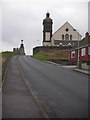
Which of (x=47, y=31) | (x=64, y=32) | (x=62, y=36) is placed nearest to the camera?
(x=62, y=36)

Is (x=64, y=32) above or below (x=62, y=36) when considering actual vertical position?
above

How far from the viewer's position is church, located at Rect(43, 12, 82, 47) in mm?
96562

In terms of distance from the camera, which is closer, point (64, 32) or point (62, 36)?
point (62, 36)

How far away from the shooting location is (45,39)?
330 ft

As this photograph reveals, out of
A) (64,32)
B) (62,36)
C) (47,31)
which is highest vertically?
(47,31)

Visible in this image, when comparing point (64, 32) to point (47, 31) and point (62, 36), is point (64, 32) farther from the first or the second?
point (47, 31)

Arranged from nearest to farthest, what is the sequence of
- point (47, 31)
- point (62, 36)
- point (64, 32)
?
1. point (62, 36)
2. point (64, 32)
3. point (47, 31)

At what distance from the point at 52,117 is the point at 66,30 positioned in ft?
297

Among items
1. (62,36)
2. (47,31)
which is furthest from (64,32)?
(47,31)

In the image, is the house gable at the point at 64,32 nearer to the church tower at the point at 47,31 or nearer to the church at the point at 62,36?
the church at the point at 62,36

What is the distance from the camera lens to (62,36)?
320 ft

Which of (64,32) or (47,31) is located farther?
(47,31)

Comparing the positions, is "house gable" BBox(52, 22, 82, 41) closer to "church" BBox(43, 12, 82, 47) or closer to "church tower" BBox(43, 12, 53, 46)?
"church" BBox(43, 12, 82, 47)

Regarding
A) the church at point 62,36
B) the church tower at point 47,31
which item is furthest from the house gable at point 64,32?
the church tower at point 47,31
